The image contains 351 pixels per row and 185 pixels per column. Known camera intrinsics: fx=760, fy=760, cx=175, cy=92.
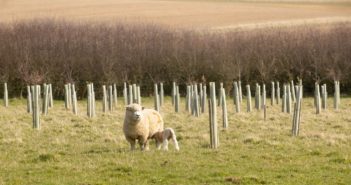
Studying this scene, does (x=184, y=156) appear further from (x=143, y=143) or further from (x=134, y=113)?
(x=134, y=113)

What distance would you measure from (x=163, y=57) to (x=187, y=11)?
59.6ft

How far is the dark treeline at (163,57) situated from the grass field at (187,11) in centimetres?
510

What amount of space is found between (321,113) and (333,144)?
30.9 feet

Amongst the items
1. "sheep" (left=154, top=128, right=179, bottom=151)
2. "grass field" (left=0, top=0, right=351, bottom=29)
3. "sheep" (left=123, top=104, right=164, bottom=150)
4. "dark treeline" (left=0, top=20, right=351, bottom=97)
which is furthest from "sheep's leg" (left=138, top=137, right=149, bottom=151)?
"grass field" (left=0, top=0, right=351, bottom=29)

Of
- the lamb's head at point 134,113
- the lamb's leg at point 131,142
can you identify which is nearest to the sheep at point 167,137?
the lamb's leg at point 131,142

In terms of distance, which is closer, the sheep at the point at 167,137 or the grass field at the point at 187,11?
the sheep at the point at 167,137

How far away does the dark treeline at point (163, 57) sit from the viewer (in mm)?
46250

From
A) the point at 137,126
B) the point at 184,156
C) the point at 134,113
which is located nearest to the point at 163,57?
the point at 137,126

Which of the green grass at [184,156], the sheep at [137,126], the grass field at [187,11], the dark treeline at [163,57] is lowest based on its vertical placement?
the green grass at [184,156]

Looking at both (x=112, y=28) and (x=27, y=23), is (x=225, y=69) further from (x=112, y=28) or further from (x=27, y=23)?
(x=27, y=23)

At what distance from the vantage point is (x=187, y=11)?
65375 mm

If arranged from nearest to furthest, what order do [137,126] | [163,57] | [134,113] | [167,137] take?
[134,113] → [137,126] → [167,137] → [163,57]

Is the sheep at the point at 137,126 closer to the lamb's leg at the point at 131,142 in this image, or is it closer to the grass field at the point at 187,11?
the lamb's leg at the point at 131,142

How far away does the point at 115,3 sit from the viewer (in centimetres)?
6894
